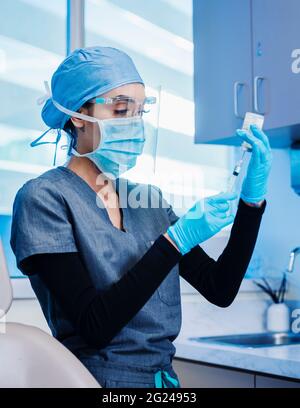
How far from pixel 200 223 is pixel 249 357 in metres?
0.71

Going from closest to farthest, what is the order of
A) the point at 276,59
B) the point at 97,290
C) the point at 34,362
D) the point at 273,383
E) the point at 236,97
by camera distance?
the point at 34,362 → the point at 97,290 → the point at 273,383 → the point at 276,59 → the point at 236,97

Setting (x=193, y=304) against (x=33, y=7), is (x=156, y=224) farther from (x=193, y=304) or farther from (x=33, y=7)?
(x=33, y=7)

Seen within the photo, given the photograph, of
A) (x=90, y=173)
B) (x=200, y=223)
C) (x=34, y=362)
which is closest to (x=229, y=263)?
(x=200, y=223)

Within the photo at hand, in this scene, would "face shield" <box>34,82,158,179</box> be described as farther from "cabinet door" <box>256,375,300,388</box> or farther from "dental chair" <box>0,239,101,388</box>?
"cabinet door" <box>256,375,300,388</box>

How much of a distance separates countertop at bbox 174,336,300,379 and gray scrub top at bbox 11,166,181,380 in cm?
51

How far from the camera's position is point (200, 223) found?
4.04 ft

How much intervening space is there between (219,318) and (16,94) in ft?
3.91

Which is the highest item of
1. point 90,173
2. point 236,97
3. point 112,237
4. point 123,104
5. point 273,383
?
point 236,97

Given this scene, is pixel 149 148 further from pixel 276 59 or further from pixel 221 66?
pixel 221 66

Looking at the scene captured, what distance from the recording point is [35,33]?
2293mm

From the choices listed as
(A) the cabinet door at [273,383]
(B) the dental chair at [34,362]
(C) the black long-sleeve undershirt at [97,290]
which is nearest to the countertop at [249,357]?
(A) the cabinet door at [273,383]

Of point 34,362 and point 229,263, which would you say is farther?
point 229,263

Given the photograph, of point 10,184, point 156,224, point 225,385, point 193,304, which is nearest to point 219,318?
point 193,304

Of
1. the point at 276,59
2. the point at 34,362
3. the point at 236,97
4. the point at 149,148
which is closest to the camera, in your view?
the point at 34,362
